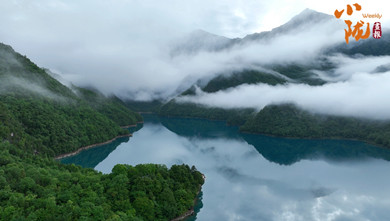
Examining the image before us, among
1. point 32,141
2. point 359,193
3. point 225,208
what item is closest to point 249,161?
point 359,193

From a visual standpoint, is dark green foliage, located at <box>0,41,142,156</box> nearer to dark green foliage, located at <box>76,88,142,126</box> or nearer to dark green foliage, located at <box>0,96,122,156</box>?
dark green foliage, located at <box>0,96,122,156</box>

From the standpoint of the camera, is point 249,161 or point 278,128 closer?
point 249,161

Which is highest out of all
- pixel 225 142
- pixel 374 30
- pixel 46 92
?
pixel 374 30

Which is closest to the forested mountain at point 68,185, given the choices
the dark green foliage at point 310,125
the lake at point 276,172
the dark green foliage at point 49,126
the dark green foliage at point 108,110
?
the dark green foliage at point 49,126

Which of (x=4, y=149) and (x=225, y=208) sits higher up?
(x=4, y=149)

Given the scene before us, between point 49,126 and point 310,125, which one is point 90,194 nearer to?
point 49,126

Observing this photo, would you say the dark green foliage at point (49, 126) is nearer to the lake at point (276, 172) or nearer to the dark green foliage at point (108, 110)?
the lake at point (276, 172)

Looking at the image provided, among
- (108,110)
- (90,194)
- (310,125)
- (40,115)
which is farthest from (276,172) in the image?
(108,110)

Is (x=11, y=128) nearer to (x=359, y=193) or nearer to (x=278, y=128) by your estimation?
(x=359, y=193)
